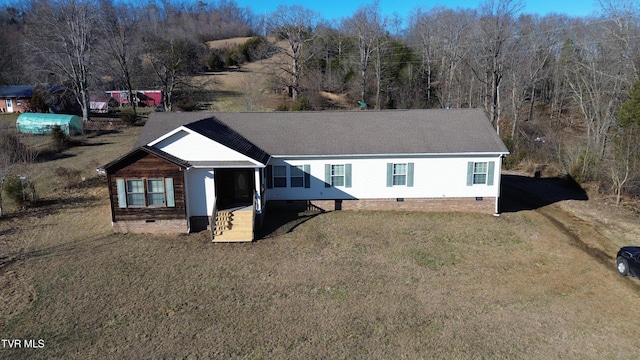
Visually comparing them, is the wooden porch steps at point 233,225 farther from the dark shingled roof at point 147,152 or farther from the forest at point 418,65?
the forest at point 418,65

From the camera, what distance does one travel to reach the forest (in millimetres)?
38312

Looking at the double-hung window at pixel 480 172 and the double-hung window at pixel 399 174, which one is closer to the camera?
the double-hung window at pixel 480 172

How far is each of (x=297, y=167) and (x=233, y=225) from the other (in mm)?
4857

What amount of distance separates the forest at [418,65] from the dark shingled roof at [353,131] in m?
12.7

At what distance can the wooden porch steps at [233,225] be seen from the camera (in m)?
18.5

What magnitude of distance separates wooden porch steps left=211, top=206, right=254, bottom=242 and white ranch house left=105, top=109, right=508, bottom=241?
0.16 feet

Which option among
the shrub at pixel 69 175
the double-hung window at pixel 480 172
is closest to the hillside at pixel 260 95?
the shrub at pixel 69 175

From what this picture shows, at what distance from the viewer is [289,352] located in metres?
10.9

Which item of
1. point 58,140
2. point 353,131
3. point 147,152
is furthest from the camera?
point 58,140

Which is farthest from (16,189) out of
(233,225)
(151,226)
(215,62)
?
(215,62)

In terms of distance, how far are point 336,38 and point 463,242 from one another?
48336mm

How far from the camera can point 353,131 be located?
23734mm

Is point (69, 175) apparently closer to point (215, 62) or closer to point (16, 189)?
point (16, 189)

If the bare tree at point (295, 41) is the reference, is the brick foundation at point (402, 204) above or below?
below
